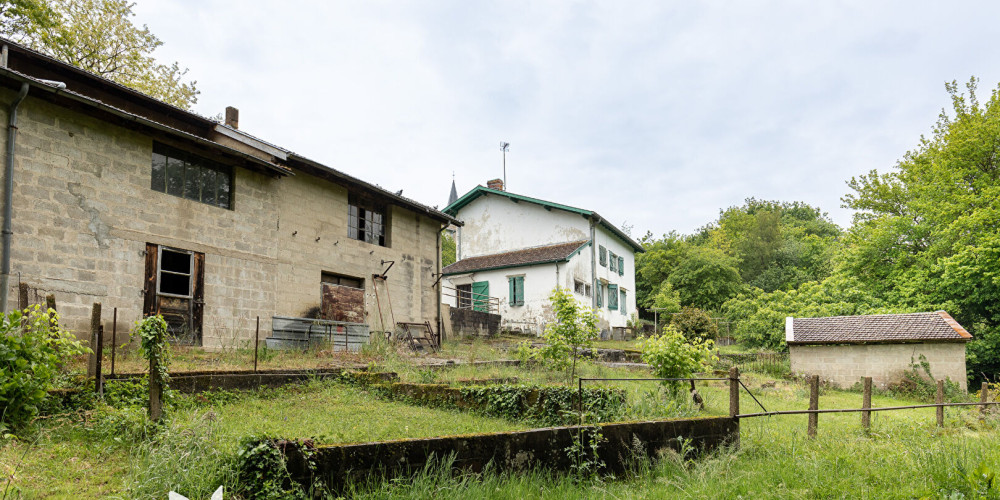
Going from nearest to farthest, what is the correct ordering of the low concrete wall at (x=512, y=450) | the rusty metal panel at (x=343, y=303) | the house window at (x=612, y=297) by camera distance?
the low concrete wall at (x=512, y=450) < the rusty metal panel at (x=343, y=303) < the house window at (x=612, y=297)

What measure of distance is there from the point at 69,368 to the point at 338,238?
822 cm

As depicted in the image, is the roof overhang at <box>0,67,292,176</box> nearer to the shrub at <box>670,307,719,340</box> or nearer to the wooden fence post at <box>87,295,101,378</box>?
the wooden fence post at <box>87,295,101,378</box>

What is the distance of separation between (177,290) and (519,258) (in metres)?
16.6

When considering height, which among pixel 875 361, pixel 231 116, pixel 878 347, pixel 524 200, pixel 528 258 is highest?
pixel 231 116

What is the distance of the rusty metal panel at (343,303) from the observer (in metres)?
15.9

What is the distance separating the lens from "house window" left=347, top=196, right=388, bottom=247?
57.0ft

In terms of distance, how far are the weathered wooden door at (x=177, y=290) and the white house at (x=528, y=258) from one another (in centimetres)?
1462

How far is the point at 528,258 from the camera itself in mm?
27078

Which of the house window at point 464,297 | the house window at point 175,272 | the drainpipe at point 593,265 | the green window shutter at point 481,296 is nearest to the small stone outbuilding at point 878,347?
the drainpipe at point 593,265

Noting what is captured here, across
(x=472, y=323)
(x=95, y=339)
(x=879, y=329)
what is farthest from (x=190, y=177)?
(x=879, y=329)

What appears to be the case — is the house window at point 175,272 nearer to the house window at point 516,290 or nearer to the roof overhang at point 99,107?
the roof overhang at point 99,107

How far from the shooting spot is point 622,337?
30125 mm

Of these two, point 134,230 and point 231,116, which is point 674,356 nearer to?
point 134,230

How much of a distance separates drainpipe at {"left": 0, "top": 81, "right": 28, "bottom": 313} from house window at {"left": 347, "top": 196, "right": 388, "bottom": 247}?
8.02m
